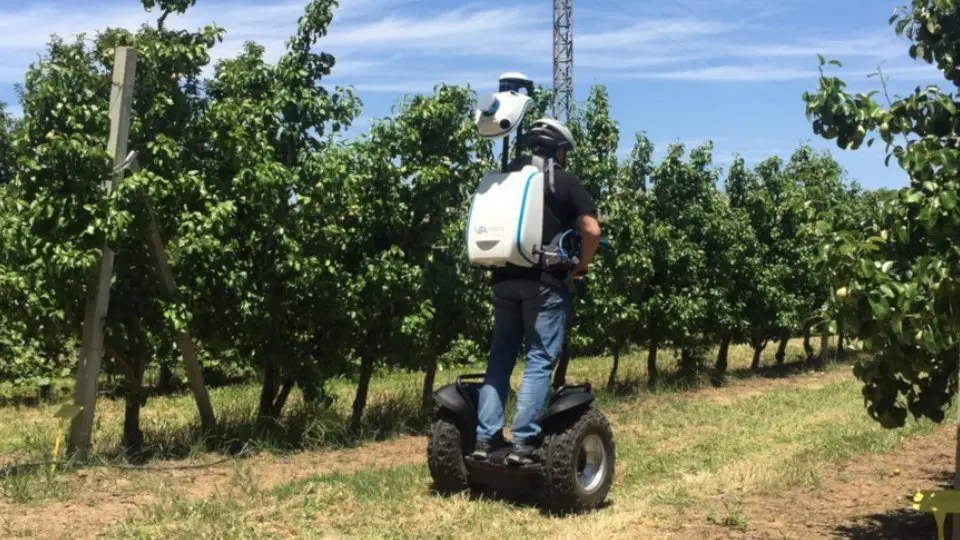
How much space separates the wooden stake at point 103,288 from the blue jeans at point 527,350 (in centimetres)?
304

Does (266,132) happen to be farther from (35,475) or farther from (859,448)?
(859,448)

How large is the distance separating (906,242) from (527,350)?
2148mm

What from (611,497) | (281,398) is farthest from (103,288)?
(611,497)

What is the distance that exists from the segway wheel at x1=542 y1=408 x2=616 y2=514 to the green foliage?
4.94 feet

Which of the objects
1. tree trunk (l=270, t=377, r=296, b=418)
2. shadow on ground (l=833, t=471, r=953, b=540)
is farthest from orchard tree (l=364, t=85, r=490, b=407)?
shadow on ground (l=833, t=471, r=953, b=540)

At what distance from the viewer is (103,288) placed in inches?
263

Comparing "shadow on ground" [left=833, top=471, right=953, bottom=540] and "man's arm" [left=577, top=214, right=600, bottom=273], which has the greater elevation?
"man's arm" [left=577, top=214, right=600, bottom=273]

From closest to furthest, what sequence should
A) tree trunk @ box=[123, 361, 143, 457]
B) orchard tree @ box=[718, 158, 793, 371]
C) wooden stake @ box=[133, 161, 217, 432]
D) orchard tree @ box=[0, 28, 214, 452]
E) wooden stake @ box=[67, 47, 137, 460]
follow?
1. orchard tree @ box=[0, 28, 214, 452]
2. wooden stake @ box=[67, 47, 137, 460]
3. wooden stake @ box=[133, 161, 217, 432]
4. tree trunk @ box=[123, 361, 143, 457]
5. orchard tree @ box=[718, 158, 793, 371]

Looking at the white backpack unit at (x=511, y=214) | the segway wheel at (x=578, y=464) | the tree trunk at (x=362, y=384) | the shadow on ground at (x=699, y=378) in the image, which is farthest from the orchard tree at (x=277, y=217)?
the shadow on ground at (x=699, y=378)

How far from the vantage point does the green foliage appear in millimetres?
3703

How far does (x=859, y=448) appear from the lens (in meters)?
7.26

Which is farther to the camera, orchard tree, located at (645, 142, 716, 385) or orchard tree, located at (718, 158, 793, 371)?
orchard tree, located at (718, 158, 793, 371)

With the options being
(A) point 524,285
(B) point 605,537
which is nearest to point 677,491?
(B) point 605,537

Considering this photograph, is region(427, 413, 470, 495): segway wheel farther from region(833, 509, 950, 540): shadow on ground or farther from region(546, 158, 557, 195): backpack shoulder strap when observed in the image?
region(833, 509, 950, 540): shadow on ground
